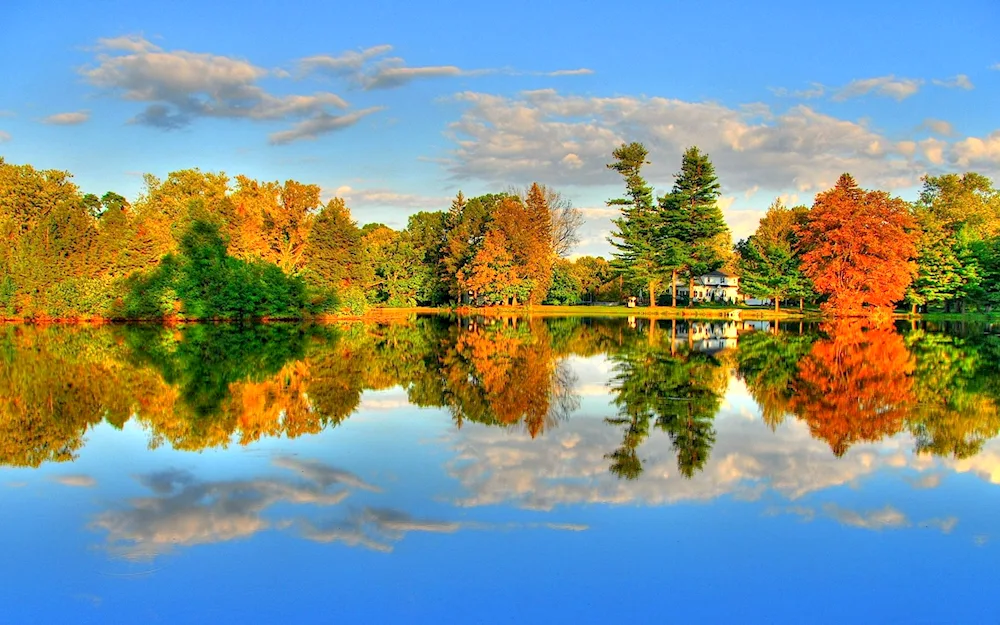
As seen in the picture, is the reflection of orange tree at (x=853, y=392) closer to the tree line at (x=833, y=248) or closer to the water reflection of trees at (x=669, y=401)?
the water reflection of trees at (x=669, y=401)

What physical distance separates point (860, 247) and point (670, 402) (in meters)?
36.7

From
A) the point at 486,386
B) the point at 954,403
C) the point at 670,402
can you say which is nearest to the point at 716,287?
the point at 954,403

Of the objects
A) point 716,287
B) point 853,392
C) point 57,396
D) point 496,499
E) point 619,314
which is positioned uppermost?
point 716,287

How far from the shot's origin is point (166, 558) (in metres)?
5.46

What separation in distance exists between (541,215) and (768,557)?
2015 inches

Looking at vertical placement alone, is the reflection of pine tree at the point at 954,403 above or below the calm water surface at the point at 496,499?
above

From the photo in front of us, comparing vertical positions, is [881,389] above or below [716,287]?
below

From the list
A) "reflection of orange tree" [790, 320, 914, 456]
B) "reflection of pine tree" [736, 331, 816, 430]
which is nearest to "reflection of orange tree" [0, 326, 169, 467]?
"reflection of pine tree" [736, 331, 816, 430]

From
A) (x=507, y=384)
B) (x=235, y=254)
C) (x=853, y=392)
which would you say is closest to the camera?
(x=853, y=392)

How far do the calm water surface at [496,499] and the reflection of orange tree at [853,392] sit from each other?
0.10m

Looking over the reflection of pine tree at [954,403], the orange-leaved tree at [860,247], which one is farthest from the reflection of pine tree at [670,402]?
the orange-leaved tree at [860,247]

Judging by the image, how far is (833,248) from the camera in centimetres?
4384

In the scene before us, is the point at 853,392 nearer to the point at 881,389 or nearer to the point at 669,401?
the point at 881,389

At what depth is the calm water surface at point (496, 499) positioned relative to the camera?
492cm
